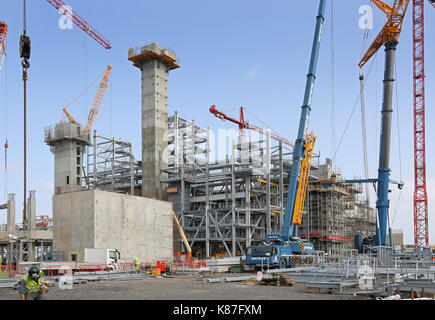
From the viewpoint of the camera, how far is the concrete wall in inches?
1857

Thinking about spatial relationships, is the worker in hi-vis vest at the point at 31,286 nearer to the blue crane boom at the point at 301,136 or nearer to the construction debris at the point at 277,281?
the construction debris at the point at 277,281

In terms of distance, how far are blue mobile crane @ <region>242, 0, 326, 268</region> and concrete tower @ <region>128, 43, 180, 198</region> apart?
3413 cm

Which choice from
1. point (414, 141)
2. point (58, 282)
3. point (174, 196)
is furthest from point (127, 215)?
point (414, 141)

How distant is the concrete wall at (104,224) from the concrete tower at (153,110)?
14.9 metres

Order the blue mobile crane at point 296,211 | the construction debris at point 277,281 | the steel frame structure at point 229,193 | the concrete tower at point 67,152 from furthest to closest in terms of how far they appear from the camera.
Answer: the concrete tower at point 67,152 → the steel frame structure at point 229,193 → the blue mobile crane at point 296,211 → the construction debris at point 277,281

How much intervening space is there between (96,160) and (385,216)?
2020 inches

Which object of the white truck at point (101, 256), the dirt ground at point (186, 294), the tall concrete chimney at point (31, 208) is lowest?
the white truck at point (101, 256)

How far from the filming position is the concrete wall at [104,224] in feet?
155

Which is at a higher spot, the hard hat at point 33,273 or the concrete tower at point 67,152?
the concrete tower at point 67,152

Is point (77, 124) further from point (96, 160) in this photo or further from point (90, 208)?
point (90, 208)

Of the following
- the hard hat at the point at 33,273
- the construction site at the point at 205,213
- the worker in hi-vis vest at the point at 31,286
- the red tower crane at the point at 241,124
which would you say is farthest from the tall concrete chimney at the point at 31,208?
the hard hat at the point at 33,273

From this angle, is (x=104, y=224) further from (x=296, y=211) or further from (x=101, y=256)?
(x=296, y=211)

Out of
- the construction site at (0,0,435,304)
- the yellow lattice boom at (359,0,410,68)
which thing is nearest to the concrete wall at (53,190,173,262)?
the construction site at (0,0,435,304)
